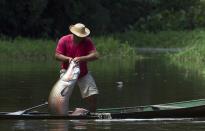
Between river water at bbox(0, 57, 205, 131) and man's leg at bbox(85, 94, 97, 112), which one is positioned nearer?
river water at bbox(0, 57, 205, 131)

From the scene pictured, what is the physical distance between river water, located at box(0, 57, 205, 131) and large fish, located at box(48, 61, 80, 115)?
365 millimetres

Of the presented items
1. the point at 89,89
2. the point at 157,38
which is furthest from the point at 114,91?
the point at 157,38

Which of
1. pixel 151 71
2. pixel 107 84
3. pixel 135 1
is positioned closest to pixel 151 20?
pixel 135 1

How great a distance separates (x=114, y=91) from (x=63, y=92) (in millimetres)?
6709

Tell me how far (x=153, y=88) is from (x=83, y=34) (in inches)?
321

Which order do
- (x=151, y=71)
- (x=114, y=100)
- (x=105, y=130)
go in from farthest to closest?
(x=151, y=71)
(x=114, y=100)
(x=105, y=130)

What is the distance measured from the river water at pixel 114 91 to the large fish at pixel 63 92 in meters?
0.36

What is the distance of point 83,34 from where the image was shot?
13.3 metres

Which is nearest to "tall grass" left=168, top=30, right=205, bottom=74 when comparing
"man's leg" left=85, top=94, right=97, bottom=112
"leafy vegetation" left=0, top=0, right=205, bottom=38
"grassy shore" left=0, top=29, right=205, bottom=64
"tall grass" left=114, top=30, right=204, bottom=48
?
"grassy shore" left=0, top=29, right=205, bottom=64

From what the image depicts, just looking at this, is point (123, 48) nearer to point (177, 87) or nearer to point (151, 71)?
point (151, 71)

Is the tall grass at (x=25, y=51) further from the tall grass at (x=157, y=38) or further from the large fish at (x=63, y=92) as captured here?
the large fish at (x=63, y=92)

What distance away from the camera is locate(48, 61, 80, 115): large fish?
13172 mm

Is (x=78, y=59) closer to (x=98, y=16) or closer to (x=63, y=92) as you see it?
(x=63, y=92)

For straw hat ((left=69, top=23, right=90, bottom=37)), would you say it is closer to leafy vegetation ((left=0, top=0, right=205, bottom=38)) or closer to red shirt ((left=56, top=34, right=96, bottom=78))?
red shirt ((left=56, top=34, right=96, bottom=78))
